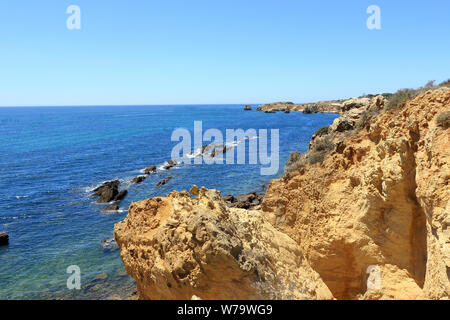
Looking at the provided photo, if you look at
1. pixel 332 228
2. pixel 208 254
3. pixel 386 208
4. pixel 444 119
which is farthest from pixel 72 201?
pixel 444 119

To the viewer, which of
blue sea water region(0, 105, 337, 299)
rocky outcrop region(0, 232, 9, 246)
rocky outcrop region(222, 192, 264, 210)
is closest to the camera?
blue sea water region(0, 105, 337, 299)

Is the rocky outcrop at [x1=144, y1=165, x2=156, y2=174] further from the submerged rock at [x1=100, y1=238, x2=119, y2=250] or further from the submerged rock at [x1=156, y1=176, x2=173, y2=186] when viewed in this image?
the submerged rock at [x1=100, y1=238, x2=119, y2=250]

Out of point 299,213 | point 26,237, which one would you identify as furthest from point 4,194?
point 299,213

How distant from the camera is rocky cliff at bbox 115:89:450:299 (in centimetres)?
633

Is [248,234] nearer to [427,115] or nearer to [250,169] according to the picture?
[427,115]

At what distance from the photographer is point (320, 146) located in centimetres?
1189

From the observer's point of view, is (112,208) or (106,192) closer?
(112,208)

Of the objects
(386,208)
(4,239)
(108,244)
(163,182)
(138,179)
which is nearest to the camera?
(386,208)

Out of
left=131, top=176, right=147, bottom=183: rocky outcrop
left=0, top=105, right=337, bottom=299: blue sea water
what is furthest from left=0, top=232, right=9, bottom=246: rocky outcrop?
left=131, top=176, right=147, bottom=183: rocky outcrop

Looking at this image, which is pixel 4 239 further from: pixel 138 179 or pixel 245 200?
pixel 245 200

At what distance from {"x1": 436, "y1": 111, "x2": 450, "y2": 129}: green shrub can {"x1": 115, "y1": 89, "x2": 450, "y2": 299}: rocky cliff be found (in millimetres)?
23

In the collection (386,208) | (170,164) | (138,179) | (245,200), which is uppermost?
(386,208)

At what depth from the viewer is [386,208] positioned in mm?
8680

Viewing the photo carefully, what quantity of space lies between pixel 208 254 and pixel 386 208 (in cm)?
535
